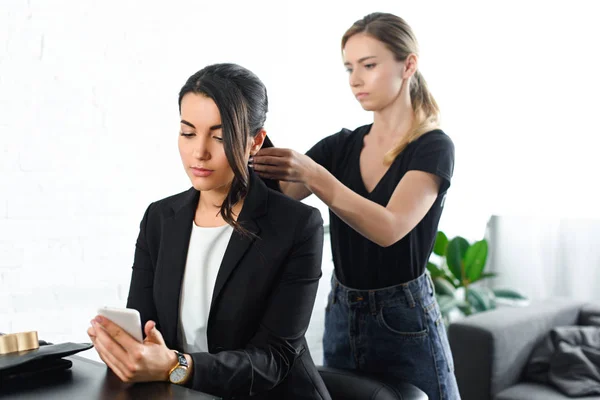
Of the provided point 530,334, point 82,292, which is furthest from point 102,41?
point 530,334

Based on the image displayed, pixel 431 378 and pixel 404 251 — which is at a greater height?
pixel 404 251

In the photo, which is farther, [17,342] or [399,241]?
[399,241]

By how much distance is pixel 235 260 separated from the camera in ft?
4.09

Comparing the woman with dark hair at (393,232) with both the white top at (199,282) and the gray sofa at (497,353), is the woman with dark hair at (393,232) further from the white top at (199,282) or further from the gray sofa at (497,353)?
the gray sofa at (497,353)

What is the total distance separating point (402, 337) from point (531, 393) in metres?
1.27

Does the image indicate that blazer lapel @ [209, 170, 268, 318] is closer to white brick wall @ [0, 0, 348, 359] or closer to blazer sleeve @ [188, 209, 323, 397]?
blazer sleeve @ [188, 209, 323, 397]

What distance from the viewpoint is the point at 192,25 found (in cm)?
254

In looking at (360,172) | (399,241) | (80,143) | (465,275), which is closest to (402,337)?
(399,241)

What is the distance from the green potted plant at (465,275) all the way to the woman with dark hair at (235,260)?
2412 mm

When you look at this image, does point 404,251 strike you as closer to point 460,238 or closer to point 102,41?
point 102,41

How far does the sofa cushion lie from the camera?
257 centimetres

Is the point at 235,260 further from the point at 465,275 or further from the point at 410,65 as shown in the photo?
the point at 465,275

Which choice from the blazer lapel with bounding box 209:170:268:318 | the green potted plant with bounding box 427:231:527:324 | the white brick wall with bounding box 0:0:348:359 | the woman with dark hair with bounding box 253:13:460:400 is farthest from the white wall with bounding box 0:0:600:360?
the blazer lapel with bounding box 209:170:268:318

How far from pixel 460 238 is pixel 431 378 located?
2114 mm
